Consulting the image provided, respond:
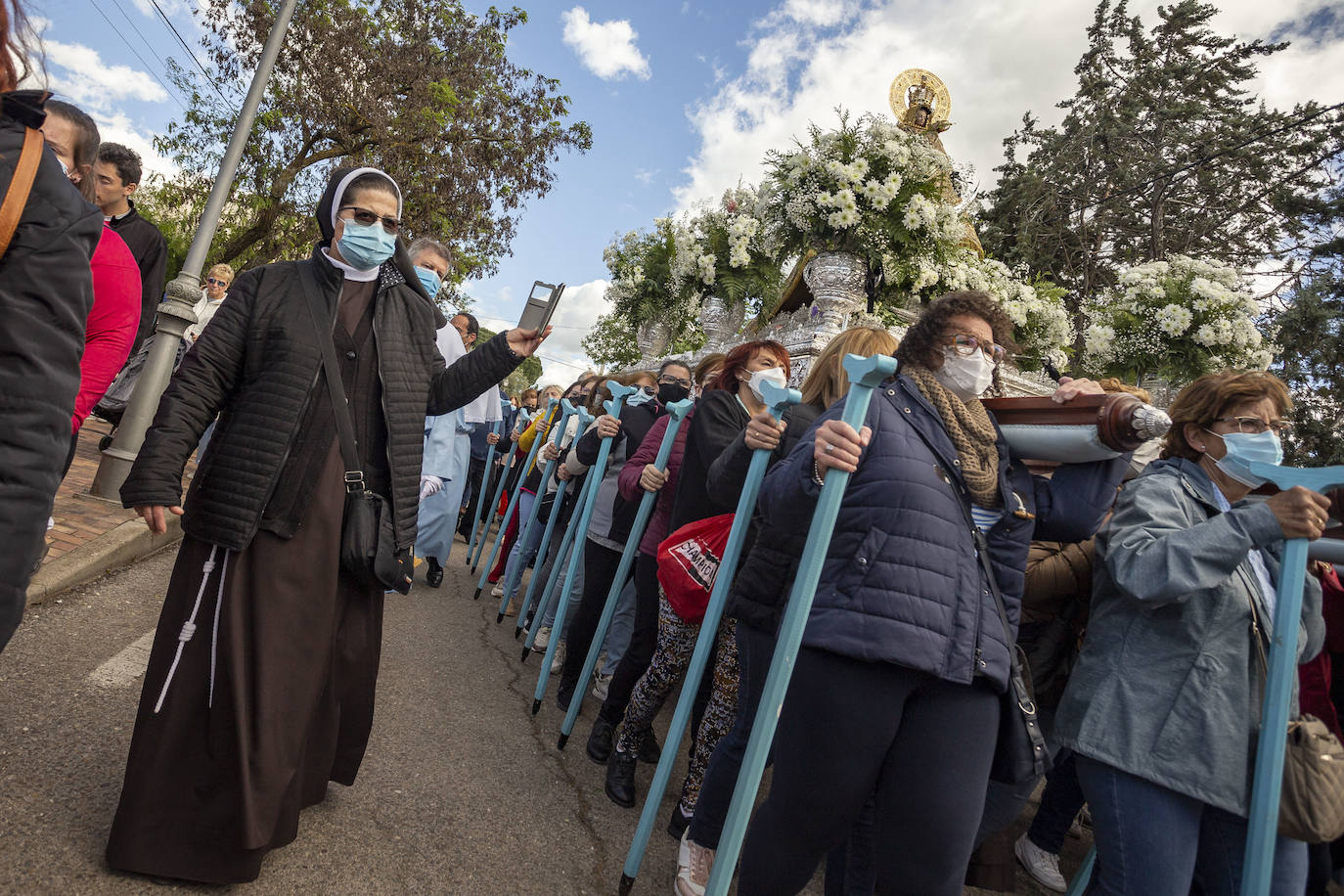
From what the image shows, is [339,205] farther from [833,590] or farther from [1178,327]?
[1178,327]

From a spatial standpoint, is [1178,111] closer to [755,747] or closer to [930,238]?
[930,238]

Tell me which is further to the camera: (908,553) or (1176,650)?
(1176,650)

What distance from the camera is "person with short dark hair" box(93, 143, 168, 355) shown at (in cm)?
454

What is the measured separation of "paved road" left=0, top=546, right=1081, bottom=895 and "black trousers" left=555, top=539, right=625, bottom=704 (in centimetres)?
24

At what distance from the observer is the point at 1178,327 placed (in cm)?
654

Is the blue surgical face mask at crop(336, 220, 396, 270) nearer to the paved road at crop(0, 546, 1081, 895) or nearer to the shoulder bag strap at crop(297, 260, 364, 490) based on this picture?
the shoulder bag strap at crop(297, 260, 364, 490)

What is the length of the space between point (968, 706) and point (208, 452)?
2272 millimetres

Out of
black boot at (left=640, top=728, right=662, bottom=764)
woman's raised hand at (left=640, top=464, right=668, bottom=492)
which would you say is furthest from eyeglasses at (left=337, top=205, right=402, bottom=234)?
black boot at (left=640, top=728, right=662, bottom=764)

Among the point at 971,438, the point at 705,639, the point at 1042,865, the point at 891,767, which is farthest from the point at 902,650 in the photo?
the point at 1042,865

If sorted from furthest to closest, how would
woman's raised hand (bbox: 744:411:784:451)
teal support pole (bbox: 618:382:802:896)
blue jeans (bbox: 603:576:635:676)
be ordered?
blue jeans (bbox: 603:576:635:676)
woman's raised hand (bbox: 744:411:784:451)
teal support pole (bbox: 618:382:802:896)

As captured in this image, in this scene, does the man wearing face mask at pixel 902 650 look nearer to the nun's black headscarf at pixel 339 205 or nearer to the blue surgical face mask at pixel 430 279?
the nun's black headscarf at pixel 339 205

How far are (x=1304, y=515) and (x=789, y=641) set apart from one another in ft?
4.45

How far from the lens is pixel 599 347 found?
25.7m

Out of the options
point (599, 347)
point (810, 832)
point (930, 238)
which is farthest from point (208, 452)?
point (599, 347)
